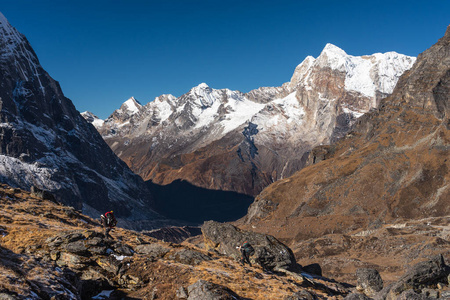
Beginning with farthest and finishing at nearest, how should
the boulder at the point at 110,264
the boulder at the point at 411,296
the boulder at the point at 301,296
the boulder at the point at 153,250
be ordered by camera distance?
the boulder at the point at 153,250 → the boulder at the point at 110,264 → the boulder at the point at 301,296 → the boulder at the point at 411,296

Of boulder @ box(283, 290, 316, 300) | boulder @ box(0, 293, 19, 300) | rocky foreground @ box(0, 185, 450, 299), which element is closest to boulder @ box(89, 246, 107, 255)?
rocky foreground @ box(0, 185, 450, 299)

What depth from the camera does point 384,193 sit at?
13138 cm

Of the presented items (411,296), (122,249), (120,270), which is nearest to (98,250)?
(122,249)

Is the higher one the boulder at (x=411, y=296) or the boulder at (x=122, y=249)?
the boulder at (x=122, y=249)

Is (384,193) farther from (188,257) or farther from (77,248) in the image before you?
(77,248)

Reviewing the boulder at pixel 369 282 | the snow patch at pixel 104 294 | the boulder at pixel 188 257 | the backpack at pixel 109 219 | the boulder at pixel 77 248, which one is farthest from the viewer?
the boulder at pixel 369 282

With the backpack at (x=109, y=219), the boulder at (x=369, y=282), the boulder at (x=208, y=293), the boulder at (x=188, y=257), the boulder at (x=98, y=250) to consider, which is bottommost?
the boulder at (x=369, y=282)

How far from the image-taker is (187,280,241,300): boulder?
18172 mm

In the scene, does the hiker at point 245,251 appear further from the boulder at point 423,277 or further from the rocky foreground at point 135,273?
the boulder at point 423,277

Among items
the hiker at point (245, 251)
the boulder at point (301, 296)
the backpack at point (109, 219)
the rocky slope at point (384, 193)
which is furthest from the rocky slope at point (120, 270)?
the rocky slope at point (384, 193)

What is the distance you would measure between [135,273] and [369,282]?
1823cm

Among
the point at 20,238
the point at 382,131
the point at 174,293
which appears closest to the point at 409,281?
the point at 174,293

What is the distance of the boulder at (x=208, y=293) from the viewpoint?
1817cm

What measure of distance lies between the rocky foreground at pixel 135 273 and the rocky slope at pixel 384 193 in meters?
55.2
